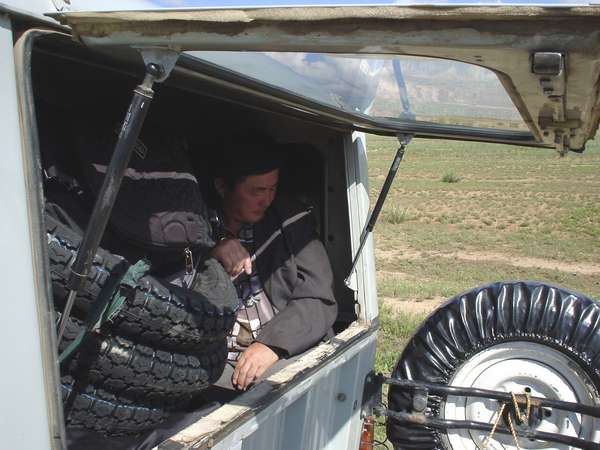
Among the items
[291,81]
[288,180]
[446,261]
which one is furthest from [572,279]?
[291,81]

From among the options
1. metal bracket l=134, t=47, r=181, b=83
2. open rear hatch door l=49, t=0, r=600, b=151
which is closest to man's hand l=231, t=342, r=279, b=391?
open rear hatch door l=49, t=0, r=600, b=151

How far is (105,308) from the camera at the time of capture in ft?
5.99

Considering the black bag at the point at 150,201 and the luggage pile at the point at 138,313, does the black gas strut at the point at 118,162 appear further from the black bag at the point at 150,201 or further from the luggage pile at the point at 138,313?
the black bag at the point at 150,201

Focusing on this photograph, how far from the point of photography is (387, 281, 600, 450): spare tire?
2982 millimetres

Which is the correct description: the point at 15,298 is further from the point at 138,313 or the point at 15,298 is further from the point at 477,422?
the point at 477,422

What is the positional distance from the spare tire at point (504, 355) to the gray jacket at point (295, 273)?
43cm

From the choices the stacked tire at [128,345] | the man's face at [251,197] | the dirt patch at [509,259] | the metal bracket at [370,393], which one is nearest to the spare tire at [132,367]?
the stacked tire at [128,345]

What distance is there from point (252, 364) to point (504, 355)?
1.03 meters

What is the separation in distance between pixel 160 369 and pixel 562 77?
121 cm

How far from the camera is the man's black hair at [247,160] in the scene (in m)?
3.14

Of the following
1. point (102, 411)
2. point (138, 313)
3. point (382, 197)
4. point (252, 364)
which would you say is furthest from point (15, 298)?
point (382, 197)

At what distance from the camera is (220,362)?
89.4 inches

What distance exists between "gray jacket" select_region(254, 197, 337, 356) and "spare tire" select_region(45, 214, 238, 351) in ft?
2.77

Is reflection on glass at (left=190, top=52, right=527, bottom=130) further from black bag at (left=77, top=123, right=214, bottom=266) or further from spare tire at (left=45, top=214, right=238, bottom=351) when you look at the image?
spare tire at (left=45, top=214, right=238, bottom=351)
